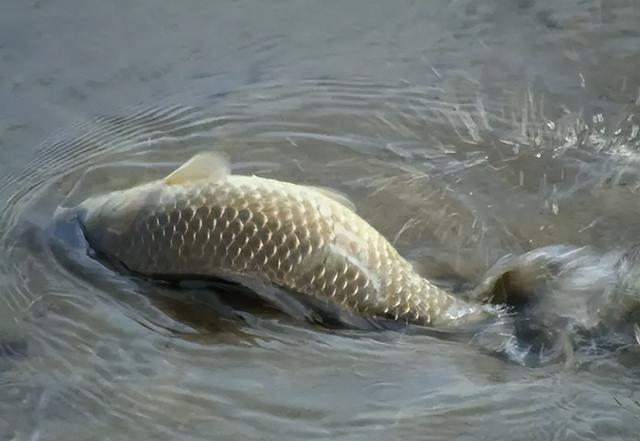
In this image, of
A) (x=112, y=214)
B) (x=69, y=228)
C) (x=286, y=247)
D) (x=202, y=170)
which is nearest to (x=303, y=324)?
(x=286, y=247)

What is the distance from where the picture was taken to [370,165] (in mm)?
4602

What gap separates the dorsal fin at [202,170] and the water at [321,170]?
44 cm

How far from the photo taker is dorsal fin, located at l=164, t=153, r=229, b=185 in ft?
12.1

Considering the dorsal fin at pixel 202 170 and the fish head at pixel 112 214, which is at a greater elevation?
the dorsal fin at pixel 202 170

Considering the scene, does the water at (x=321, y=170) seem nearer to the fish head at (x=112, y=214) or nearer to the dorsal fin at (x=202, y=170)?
the fish head at (x=112, y=214)

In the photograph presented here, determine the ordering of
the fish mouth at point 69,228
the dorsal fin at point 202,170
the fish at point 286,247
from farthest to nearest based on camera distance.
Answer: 1. the fish mouth at point 69,228
2. the dorsal fin at point 202,170
3. the fish at point 286,247

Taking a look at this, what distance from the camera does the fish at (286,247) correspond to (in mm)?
3574

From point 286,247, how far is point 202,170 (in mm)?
390

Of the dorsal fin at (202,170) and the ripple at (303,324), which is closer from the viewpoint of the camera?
the ripple at (303,324)

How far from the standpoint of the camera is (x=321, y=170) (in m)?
4.59

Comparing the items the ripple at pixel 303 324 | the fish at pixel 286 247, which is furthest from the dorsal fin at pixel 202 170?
the ripple at pixel 303 324

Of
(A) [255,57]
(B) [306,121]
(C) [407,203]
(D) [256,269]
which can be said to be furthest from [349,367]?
(A) [255,57]

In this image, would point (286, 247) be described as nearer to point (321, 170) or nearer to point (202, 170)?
point (202, 170)

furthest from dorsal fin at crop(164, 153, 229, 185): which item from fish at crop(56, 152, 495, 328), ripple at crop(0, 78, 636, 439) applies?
ripple at crop(0, 78, 636, 439)
